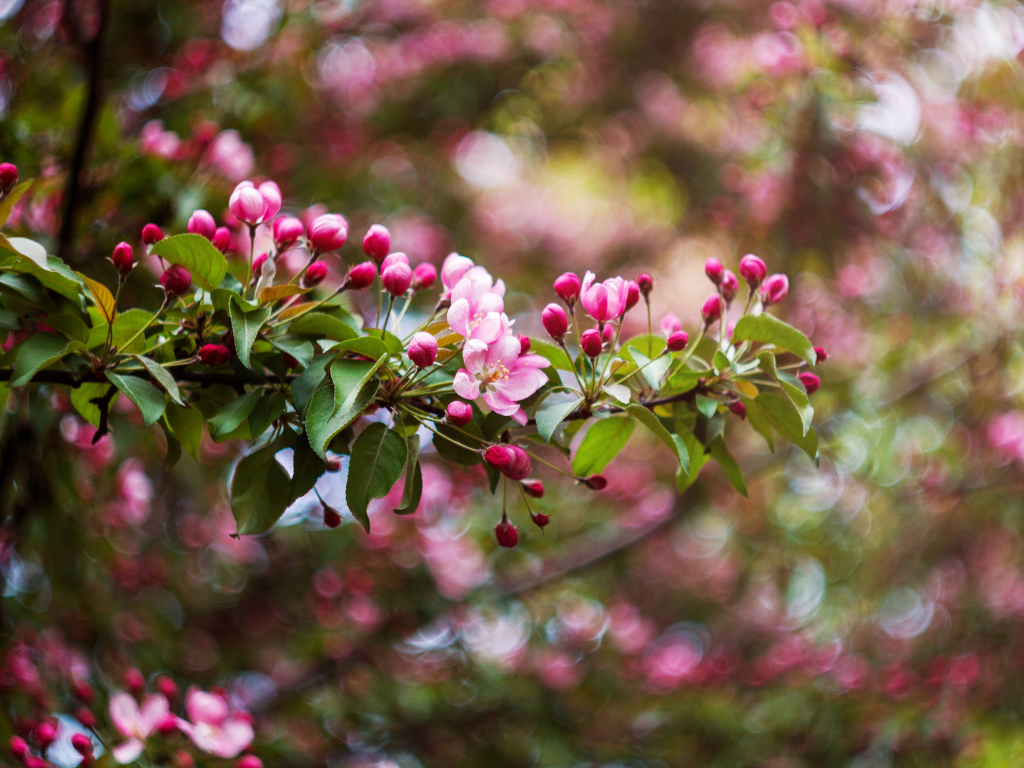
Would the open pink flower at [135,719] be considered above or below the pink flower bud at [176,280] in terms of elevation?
below

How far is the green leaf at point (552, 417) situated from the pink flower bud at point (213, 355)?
0.39 metres

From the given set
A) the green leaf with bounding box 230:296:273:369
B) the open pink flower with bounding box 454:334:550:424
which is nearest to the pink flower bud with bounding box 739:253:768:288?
the open pink flower with bounding box 454:334:550:424

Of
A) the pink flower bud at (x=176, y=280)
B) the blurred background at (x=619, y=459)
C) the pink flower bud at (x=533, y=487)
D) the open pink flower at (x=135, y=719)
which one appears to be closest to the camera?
the pink flower bud at (x=176, y=280)

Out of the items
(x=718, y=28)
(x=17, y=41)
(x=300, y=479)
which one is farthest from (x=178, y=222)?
(x=718, y=28)

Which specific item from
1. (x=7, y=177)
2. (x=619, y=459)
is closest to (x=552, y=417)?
(x=7, y=177)

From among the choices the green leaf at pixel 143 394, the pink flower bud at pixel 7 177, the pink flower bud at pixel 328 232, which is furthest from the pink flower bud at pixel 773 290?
the pink flower bud at pixel 7 177

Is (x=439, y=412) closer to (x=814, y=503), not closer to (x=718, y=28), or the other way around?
(x=814, y=503)

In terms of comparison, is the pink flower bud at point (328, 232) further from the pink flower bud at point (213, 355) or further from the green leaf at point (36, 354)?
the green leaf at point (36, 354)

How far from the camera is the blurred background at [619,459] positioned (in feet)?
6.72

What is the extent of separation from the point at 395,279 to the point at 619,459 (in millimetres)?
3199

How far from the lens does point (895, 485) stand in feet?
11.3

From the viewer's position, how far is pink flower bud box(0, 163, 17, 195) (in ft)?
3.05

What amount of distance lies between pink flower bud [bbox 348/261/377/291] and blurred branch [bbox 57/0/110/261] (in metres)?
0.88

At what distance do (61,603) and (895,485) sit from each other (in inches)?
133
